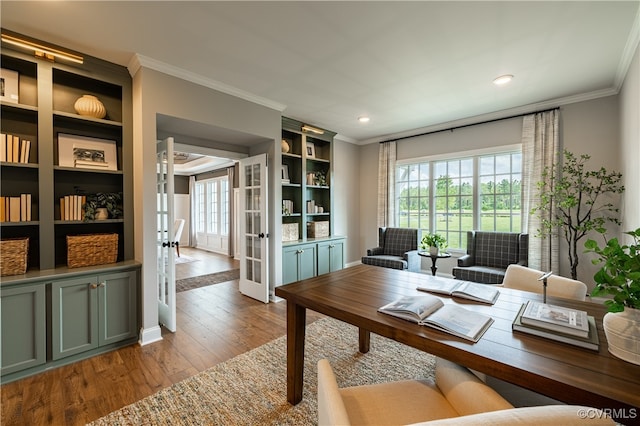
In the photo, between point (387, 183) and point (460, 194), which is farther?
point (387, 183)

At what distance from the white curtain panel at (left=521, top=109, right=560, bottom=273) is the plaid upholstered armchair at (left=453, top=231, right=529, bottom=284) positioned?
0.17m

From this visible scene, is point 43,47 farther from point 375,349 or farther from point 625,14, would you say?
point 625,14

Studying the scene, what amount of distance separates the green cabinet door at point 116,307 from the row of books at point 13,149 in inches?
46.3

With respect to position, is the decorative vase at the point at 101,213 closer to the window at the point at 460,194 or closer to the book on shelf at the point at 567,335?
the book on shelf at the point at 567,335

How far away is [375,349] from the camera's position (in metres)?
2.44

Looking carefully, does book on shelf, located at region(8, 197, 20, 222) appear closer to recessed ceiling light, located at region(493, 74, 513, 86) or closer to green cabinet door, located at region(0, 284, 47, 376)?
green cabinet door, located at region(0, 284, 47, 376)

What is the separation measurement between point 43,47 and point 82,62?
25 centimetres

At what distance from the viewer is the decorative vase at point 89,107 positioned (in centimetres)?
248

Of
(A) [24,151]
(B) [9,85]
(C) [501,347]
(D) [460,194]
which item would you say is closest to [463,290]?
(C) [501,347]

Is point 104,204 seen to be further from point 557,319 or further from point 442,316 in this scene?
point 557,319

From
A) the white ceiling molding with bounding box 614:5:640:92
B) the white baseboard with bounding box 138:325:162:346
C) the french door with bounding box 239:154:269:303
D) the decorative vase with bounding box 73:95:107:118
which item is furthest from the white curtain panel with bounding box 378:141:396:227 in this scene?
the decorative vase with bounding box 73:95:107:118

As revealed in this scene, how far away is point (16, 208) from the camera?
219 cm

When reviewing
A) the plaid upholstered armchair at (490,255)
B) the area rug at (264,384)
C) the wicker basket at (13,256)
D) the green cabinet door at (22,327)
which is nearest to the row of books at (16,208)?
the wicker basket at (13,256)

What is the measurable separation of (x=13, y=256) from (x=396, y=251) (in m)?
4.65
